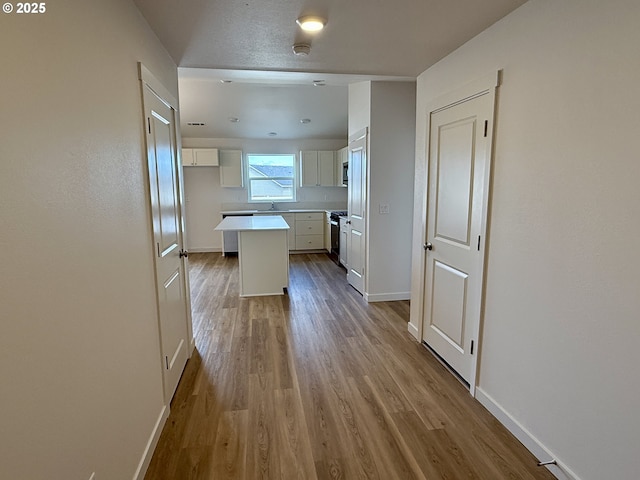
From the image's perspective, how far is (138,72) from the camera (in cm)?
182

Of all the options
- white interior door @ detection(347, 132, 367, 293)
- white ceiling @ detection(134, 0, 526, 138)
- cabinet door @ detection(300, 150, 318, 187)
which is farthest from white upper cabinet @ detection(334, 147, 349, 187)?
white ceiling @ detection(134, 0, 526, 138)

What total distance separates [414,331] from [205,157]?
5617 mm

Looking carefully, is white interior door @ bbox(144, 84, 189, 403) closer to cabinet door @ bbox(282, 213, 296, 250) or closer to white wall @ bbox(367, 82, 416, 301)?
white wall @ bbox(367, 82, 416, 301)

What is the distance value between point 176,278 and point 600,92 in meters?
2.63

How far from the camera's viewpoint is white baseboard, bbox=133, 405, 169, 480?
5.37ft

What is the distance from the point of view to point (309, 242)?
7410mm

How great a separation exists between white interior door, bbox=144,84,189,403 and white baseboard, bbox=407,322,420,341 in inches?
78.9

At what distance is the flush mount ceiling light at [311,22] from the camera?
6.34 ft

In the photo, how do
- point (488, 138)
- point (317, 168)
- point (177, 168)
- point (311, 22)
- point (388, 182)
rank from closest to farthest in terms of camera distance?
point (311, 22), point (488, 138), point (177, 168), point (388, 182), point (317, 168)

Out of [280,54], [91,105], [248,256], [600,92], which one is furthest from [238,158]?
[600,92]

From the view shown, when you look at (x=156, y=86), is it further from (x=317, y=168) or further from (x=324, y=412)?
(x=317, y=168)

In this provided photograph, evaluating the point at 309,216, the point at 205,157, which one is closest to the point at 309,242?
the point at 309,216

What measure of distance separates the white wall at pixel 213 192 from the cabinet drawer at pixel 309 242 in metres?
0.88

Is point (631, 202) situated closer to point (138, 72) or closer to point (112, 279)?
point (112, 279)
